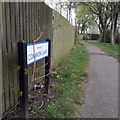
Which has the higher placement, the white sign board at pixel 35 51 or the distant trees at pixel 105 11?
the distant trees at pixel 105 11

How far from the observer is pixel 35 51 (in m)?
2.47

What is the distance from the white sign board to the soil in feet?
3.02

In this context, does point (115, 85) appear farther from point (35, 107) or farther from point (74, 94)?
point (35, 107)

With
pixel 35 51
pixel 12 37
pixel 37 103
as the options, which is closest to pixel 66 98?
pixel 37 103

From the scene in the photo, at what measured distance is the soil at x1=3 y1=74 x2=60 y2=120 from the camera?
242 centimetres

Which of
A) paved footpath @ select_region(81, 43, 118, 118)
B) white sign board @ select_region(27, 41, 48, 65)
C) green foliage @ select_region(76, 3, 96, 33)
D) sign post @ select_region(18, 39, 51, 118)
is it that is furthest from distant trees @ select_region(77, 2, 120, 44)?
sign post @ select_region(18, 39, 51, 118)

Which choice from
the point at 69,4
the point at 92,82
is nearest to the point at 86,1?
the point at 69,4

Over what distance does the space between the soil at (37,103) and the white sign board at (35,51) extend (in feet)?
3.02

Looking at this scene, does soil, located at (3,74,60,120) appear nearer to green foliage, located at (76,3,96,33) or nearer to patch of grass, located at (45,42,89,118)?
patch of grass, located at (45,42,89,118)

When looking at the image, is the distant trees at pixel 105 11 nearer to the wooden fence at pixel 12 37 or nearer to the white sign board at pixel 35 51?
the white sign board at pixel 35 51

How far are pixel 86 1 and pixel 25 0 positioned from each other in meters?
20.2

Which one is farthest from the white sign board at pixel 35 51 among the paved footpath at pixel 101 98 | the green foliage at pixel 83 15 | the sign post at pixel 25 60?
the green foliage at pixel 83 15

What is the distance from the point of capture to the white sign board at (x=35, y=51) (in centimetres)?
226

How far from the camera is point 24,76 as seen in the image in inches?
84.7
